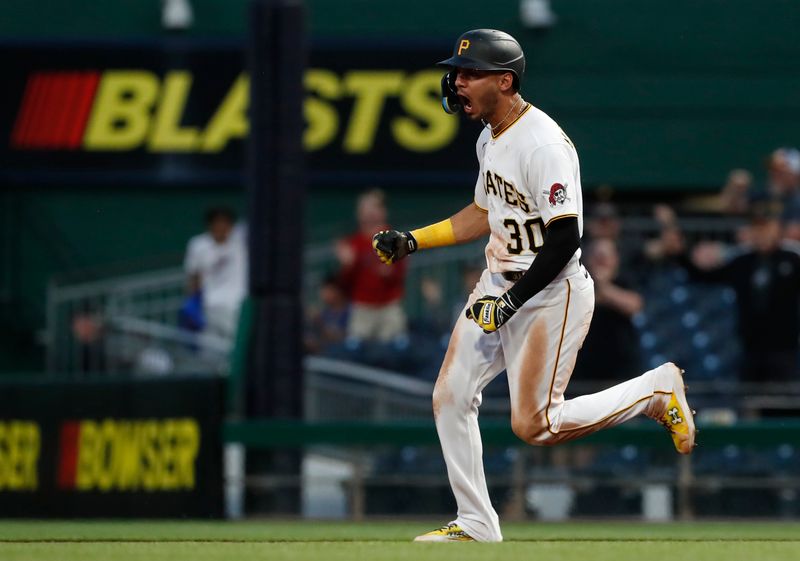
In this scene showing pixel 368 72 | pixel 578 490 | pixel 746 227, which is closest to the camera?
pixel 578 490

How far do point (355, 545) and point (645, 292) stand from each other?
21.8ft

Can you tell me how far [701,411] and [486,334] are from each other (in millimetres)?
4511

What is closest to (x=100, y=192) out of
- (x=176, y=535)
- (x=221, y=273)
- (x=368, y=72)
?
(x=368, y=72)

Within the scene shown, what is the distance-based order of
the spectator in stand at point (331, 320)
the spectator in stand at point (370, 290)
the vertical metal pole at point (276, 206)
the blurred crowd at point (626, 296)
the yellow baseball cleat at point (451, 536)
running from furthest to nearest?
the spectator in stand at point (331, 320), the spectator in stand at point (370, 290), the blurred crowd at point (626, 296), the vertical metal pole at point (276, 206), the yellow baseball cleat at point (451, 536)

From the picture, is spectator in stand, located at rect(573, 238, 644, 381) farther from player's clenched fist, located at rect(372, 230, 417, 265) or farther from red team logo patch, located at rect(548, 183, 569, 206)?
red team logo patch, located at rect(548, 183, 569, 206)

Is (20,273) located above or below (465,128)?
below

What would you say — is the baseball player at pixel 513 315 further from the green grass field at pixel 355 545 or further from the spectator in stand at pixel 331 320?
the spectator in stand at pixel 331 320

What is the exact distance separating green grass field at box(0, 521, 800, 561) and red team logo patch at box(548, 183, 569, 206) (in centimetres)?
139

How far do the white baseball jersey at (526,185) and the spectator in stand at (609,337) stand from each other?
434 cm

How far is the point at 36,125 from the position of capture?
17.6 metres

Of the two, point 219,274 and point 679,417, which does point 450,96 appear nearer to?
point 679,417

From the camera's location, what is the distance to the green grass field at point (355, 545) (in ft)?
21.3

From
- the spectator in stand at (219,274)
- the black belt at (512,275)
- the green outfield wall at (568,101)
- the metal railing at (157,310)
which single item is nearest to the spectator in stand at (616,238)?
the metal railing at (157,310)

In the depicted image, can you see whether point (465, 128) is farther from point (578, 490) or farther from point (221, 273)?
point (578, 490)
